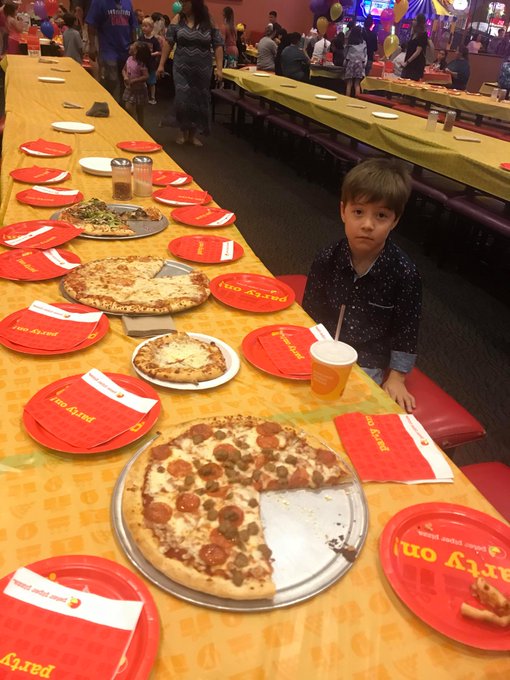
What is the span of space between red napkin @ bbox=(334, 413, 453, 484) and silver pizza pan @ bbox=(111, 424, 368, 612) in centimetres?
6

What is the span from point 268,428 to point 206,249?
99 centimetres

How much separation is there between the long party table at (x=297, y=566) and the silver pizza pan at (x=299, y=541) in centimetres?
2

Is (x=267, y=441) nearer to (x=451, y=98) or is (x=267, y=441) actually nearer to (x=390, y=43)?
(x=451, y=98)

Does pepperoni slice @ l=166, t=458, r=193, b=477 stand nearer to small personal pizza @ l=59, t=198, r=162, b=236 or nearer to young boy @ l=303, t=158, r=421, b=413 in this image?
young boy @ l=303, t=158, r=421, b=413

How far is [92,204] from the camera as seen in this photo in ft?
6.98

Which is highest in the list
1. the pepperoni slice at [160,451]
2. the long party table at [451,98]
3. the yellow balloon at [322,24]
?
the yellow balloon at [322,24]

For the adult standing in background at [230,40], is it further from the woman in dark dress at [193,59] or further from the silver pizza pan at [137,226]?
the silver pizza pan at [137,226]

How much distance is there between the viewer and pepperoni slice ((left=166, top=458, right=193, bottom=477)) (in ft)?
3.11

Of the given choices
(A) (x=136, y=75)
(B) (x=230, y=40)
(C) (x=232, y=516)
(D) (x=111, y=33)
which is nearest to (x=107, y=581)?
(C) (x=232, y=516)

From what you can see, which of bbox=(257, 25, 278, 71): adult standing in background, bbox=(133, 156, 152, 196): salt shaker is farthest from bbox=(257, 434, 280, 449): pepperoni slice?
bbox=(257, 25, 278, 71): adult standing in background

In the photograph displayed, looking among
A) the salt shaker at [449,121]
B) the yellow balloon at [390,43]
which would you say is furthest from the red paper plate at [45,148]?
the yellow balloon at [390,43]

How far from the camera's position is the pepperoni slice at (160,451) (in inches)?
38.3

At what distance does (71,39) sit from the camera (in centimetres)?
758

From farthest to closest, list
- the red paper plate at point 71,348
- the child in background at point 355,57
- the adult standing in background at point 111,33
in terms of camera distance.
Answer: the child in background at point 355,57
the adult standing in background at point 111,33
the red paper plate at point 71,348
